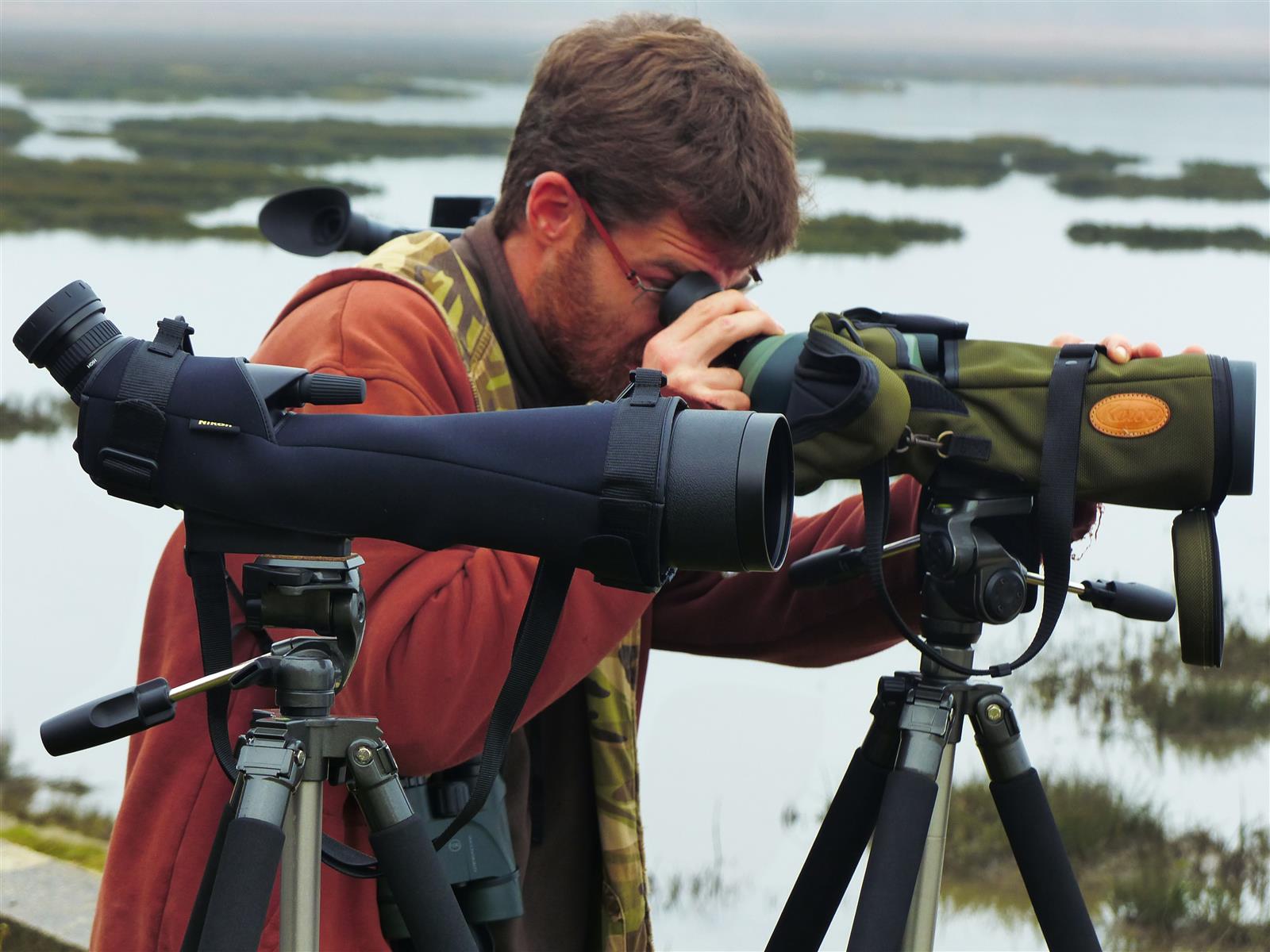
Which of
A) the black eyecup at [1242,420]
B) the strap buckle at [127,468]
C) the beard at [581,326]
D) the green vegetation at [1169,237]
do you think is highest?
the green vegetation at [1169,237]

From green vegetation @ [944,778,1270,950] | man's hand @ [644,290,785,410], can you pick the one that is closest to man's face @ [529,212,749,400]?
man's hand @ [644,290,785,410]

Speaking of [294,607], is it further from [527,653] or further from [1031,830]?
[1031,830]

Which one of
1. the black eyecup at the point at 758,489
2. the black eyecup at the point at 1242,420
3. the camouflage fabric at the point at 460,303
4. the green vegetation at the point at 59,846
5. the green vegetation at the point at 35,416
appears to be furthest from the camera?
the green vegetation at the point at 35,416

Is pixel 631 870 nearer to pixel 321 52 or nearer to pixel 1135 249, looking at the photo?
pixel 1135 249

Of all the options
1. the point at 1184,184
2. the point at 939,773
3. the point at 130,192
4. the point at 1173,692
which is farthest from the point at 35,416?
the point at 1184,184

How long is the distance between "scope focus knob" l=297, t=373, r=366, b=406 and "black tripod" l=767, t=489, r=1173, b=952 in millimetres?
668

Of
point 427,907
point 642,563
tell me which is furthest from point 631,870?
point 642,563

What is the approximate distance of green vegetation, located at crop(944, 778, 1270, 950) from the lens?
2.77m

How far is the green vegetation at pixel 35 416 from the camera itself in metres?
7.17

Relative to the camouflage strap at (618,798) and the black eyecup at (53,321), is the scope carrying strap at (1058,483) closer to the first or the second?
the camouflage strap at (618,798)

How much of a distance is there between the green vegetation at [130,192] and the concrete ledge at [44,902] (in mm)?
10276

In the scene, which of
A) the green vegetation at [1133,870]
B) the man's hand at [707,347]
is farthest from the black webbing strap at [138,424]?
the green vegetation at [1133,870]

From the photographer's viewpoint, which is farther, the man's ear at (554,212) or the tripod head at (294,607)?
the man's ear at (554,212)

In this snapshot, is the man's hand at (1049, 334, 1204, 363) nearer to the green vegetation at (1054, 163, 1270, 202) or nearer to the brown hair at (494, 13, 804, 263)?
the brown hair at (494, 13, 804, 263)
